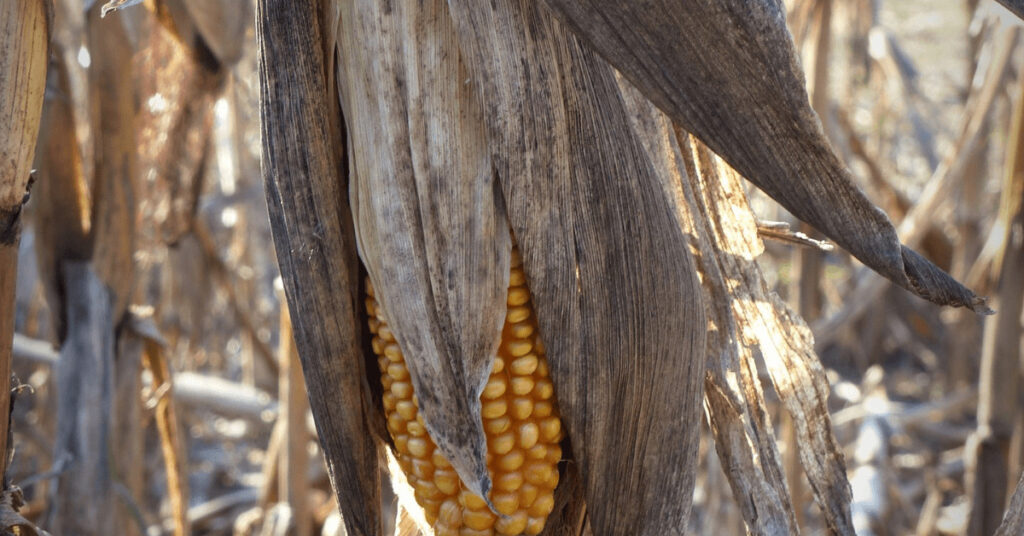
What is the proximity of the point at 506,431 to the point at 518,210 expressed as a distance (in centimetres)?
23

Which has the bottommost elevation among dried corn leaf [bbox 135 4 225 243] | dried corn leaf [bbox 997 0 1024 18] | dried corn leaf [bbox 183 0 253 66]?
dried corn leaf [bbox 997 0 1024 18]

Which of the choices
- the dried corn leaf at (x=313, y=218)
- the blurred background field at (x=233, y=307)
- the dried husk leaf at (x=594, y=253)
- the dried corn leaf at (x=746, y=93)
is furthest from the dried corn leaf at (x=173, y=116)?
the dried corn leaf at (x=746, y=93)

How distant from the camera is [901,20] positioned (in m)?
6.38

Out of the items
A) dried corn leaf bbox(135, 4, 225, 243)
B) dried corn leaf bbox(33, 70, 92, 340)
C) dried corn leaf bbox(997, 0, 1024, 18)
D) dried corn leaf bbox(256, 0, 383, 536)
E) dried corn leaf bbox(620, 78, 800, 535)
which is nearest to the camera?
dried corn leaf bbox(997, 0, 1024, 18)

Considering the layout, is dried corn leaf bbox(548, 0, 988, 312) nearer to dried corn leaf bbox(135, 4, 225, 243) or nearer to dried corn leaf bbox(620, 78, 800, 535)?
dried corn leaf bbox(620, 78, 800, 535)

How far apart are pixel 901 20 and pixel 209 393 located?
18.9 feet

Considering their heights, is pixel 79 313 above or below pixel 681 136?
below

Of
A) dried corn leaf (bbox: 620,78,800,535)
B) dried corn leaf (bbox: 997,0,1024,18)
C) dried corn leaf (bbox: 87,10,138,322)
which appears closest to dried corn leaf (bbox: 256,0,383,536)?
dried corn leaf (bbox: 620,78,800,535)

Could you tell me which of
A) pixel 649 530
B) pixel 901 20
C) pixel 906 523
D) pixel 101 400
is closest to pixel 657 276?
pixel 649 530

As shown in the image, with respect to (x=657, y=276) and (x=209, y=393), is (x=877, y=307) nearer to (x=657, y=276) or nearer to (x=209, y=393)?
(x=209, y=393)

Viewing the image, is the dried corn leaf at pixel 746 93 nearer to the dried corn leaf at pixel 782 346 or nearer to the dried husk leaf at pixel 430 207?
the dried husk leaf at pixel 430 207

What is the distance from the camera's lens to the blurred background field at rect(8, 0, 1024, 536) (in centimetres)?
162

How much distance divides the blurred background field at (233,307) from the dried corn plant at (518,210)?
502mm

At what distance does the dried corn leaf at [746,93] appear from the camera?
2.49 ft
